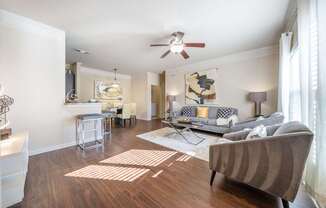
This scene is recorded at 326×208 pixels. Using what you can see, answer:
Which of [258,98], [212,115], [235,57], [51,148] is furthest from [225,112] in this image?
[51,148]

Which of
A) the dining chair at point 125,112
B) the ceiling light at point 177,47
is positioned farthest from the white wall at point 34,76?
the dining chair at point 125,112

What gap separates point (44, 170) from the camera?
2.22 metres

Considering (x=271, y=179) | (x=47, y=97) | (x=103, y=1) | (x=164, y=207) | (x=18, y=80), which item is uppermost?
(x=103, y=1)

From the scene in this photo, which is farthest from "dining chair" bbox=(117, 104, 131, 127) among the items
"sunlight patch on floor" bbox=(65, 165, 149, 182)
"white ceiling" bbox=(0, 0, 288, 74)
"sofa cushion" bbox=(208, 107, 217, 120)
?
"sunlight patch on floor" bbox=(65, 165, 149, 182)

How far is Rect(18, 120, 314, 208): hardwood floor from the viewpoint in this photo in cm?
153

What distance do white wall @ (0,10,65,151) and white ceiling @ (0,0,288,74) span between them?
10.9 inches

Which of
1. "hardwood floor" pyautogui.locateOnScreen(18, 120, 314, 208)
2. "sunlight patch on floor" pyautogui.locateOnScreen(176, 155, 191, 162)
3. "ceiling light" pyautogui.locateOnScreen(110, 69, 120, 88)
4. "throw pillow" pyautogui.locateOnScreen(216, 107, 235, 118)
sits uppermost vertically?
"ceiling light" pyautogui.locateOnScreen(110, 69, 120, 88)

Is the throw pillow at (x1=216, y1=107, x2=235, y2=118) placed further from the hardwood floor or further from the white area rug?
the hardwood floor

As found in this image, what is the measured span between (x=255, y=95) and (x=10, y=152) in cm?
524

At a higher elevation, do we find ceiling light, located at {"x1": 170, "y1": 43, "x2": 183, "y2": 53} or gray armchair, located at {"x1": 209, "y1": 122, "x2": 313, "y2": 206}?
ceiling light, located at {"x1": 170, "y1": 43, "x2": 183, "y2": 53}

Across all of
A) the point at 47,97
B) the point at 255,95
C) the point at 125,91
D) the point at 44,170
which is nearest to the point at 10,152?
the point at 44,170

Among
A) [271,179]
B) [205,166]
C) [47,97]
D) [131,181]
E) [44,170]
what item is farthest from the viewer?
[47,97]

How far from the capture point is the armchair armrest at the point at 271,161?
1.25 metres

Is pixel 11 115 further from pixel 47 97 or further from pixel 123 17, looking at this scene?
pixel 123 17
